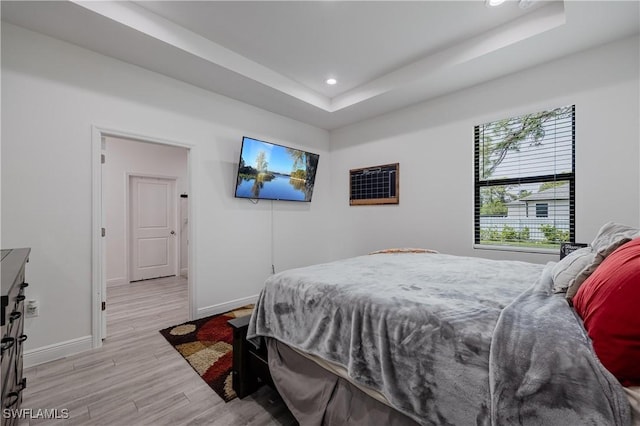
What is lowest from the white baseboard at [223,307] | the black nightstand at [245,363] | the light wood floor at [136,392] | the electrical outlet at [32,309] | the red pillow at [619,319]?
the light wood floor at [136,392]

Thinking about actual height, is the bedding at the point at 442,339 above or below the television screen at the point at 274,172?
below

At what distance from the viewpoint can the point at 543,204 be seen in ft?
9.17

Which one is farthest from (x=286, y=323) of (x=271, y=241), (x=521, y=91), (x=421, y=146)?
(x=521, y=91)

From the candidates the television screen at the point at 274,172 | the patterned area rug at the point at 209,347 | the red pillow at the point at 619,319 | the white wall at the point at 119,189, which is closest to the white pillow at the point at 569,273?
the red pillow at the point at 619,319

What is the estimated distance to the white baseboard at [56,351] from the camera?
215 cm

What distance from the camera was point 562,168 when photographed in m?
2.68

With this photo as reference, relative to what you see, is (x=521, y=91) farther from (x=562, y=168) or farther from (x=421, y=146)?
(x=421, y=146)

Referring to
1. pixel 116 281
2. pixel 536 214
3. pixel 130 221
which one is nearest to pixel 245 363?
pixel 536 214

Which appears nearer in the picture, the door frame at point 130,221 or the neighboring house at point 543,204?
the neighboring house at point 543,204

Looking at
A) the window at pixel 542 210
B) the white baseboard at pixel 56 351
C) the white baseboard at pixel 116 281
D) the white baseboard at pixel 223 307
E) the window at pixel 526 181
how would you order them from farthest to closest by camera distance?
the white baseboard at pixel 116 281 < the white baseboard at pixel 223 307 < the window at pixel 542 210 < the window at pixel 526 181 < the white baseboard at pixel 56 351

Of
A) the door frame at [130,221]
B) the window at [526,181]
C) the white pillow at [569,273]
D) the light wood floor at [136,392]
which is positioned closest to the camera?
the white pillow at [569,273]
